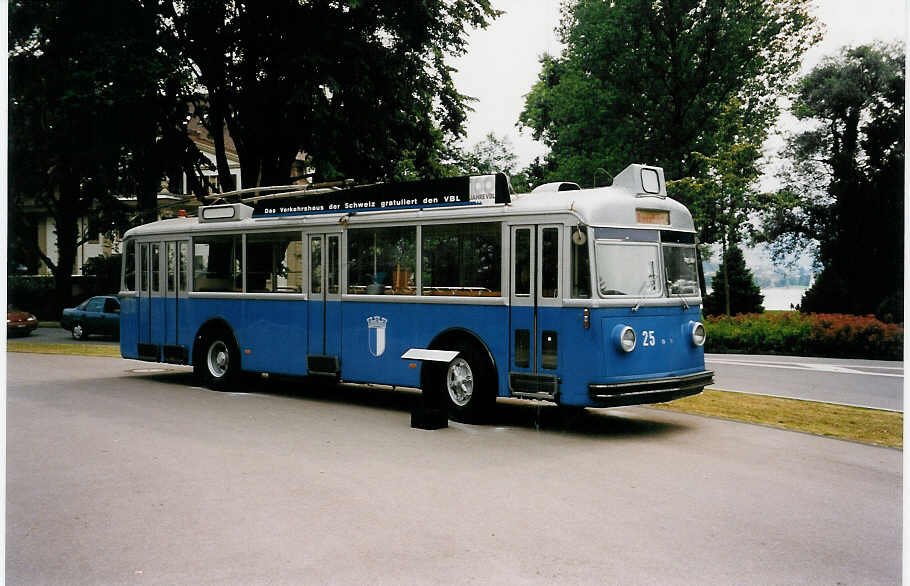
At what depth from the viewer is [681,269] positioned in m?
11.0

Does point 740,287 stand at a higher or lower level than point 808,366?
higher

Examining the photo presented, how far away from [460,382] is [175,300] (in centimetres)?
650

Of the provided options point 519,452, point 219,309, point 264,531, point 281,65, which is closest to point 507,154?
point 281,65

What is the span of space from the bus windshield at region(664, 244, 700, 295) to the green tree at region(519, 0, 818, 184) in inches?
882

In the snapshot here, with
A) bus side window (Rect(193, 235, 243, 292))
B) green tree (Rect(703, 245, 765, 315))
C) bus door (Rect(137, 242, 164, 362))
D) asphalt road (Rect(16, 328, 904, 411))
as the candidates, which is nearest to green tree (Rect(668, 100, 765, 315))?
green tree (Rect(703, 245, 765, 315))

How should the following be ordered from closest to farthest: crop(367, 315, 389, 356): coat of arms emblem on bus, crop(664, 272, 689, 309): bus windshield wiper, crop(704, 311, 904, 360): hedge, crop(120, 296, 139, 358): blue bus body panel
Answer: crop(664, 272, 689, 309): bus windshield wiper < crop(367, 315, 389, 356): coat of arms emblem on bus < crop(120, 296, 139, 358): blue bus body panel < crop(704, 311, 904, 360): hedge

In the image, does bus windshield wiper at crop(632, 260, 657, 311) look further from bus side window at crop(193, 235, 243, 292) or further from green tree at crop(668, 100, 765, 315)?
green tree at crop(668, 100, 765, 315)

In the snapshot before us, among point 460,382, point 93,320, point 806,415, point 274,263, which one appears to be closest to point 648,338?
point 460,382

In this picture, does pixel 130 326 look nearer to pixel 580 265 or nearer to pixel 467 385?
pixel 467 385

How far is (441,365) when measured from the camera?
11.3 meters

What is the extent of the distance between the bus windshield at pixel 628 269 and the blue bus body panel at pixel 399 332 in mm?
1268

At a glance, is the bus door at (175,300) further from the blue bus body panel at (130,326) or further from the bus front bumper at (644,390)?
the bus front bumper at (644,390)

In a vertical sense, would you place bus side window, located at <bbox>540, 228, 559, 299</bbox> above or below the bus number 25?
above

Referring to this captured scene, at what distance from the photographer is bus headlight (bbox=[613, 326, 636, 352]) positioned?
9992mm
